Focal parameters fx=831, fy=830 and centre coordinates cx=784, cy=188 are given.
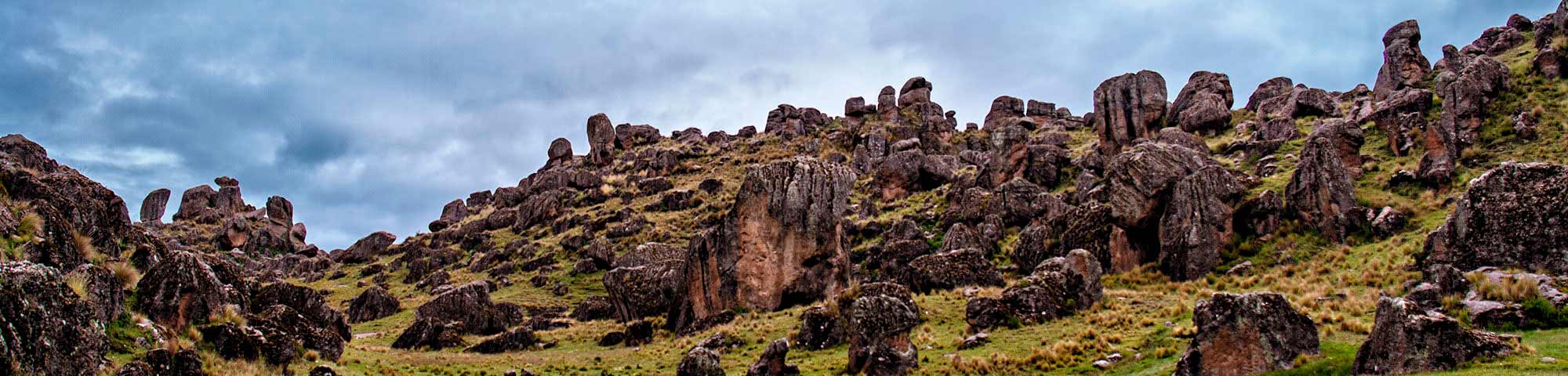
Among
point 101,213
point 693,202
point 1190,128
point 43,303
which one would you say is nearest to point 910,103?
point 693,202

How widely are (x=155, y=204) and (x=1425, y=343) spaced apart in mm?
141963

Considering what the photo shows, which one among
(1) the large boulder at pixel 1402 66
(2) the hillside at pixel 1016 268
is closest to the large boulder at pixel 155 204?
(2) the hillside at pixel 1016 268

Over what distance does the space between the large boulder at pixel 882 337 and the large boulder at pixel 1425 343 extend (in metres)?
13.0

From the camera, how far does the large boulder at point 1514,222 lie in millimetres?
21094

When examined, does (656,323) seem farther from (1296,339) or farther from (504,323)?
(1296,339)

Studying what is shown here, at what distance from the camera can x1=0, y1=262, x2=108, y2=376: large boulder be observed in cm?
1321

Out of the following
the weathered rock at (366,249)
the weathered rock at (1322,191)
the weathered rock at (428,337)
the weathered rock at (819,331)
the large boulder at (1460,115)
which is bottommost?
the weathered rock at (819,331)

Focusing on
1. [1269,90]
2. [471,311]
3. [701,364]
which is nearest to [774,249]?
[701,364]

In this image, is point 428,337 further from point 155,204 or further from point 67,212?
point 155,204

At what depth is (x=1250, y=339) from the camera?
18.9 metres

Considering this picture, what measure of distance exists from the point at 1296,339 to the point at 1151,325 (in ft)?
31.0

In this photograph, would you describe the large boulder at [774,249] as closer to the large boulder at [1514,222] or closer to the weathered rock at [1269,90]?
the large boulder at [1514,222]

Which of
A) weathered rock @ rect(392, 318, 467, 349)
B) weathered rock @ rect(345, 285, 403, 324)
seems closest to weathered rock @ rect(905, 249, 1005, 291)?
weathered rock @ rect(392, 318, 467, 349)

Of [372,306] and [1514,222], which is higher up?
[372,306]
